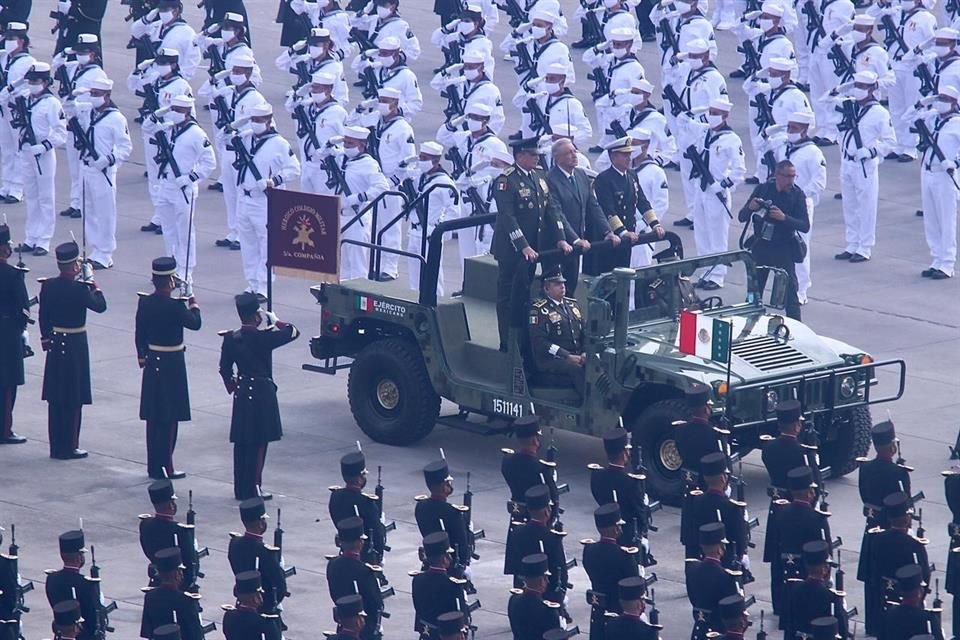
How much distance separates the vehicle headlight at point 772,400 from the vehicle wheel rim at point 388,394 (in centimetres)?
288

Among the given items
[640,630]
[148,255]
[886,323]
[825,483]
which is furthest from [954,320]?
[640,630]

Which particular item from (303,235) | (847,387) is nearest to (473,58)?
(303,235)

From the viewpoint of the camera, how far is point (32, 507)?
17.9m

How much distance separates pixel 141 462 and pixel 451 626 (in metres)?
6.41

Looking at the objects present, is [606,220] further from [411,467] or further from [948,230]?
[948,230]

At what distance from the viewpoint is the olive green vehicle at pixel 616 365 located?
17.8 metres

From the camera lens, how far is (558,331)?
18.2 metres

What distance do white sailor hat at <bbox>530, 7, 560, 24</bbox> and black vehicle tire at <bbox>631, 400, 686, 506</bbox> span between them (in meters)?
11.9

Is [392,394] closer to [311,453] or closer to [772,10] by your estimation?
[311,453]

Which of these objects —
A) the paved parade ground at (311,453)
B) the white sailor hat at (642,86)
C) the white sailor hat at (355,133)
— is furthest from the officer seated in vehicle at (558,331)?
the white sailor hat at (642,86)

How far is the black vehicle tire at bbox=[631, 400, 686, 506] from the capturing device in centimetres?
1773

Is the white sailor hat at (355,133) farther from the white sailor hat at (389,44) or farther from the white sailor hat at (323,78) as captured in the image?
the white sailor hat at (389,44)

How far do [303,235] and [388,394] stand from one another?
1.32 metres

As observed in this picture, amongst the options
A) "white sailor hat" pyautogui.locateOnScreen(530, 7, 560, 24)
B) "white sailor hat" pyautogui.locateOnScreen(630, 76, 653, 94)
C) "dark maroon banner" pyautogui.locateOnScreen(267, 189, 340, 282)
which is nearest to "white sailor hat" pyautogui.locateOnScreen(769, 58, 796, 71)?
"white sailor hat" pyautogui.locateOnScreen(630, 76, 653, 94)
